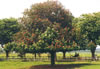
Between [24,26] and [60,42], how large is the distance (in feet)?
34.4

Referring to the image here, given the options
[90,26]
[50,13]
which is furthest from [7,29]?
[50,13]

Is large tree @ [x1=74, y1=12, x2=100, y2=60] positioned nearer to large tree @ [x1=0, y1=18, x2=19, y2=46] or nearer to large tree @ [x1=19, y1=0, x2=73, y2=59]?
large tree @ [x1=19, y1=0, x2=73, y2=59]

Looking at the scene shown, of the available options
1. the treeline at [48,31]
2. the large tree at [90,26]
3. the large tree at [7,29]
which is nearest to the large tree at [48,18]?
the treeline at [48,31]

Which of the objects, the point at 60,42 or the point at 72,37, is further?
the point at 72,37

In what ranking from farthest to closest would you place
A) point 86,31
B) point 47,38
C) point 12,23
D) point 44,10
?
point 12,23, point 86,31, point 44,10, point 47,38

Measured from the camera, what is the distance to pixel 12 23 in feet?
242

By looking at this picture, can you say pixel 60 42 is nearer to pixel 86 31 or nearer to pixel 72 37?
pixel 72 37

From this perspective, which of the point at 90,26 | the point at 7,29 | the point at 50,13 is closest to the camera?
the point at 50,13

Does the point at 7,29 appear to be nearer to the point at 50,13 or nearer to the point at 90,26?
the point at 90,26

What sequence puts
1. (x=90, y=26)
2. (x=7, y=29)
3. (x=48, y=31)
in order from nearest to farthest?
(x=48, y=31) < (x=90, y=26) < (x=7, y=29)

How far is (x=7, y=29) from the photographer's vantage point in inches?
2859

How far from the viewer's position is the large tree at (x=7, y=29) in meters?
71.2

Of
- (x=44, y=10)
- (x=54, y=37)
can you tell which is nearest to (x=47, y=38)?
(x=54, y=37)

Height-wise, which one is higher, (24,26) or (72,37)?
(24,26)
